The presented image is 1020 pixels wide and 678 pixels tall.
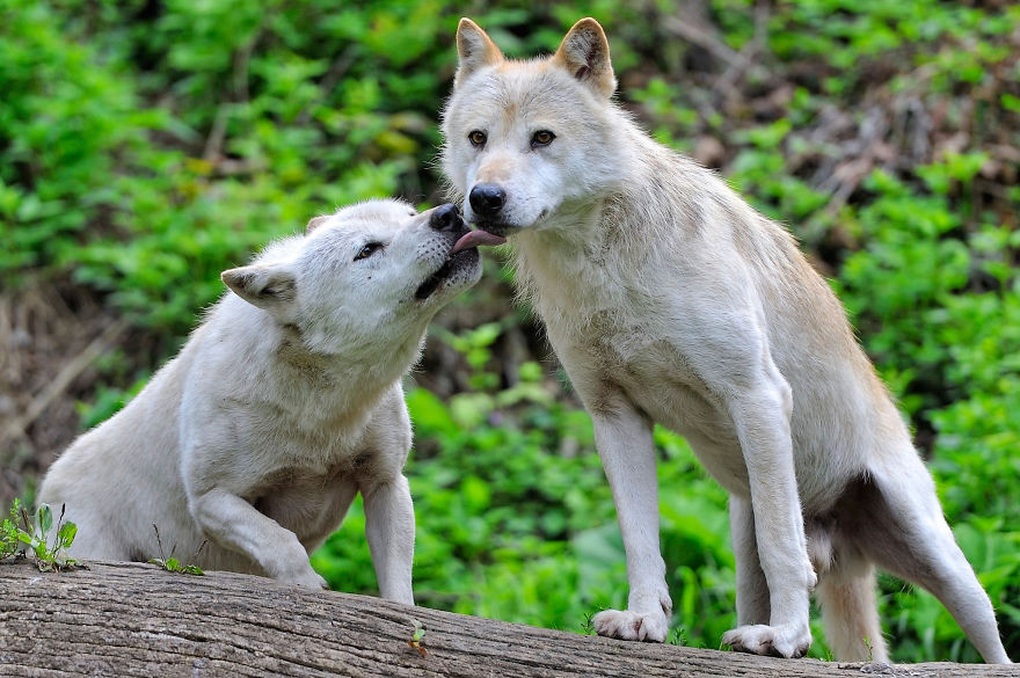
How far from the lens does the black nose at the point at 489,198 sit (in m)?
4.71

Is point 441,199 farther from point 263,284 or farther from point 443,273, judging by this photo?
point 443,273

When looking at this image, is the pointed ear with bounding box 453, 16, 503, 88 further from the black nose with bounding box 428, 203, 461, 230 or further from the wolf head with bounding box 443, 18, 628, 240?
the black nose with bounding box 428, 203, 461, 230

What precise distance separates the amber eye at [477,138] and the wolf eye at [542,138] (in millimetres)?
207

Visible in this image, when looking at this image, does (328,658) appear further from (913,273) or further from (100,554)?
(913,273)

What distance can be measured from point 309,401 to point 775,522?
1901mm

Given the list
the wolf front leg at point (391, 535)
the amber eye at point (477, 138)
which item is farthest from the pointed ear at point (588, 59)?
the wolf front leg at point (391, 535)

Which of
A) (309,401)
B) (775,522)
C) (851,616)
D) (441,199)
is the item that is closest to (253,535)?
(309,401)

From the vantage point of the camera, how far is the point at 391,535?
5309mm

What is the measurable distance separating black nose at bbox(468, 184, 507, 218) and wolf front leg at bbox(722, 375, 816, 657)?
1172 millimetres

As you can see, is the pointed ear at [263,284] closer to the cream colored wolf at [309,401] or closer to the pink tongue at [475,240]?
the cream colored wolf at [309,401]

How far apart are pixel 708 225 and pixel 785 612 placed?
1564 millimetres

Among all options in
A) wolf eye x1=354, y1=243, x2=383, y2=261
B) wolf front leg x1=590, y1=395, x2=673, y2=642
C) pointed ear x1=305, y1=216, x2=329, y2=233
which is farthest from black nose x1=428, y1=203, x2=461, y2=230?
wolf front leg x1=590, y1=395, x2=673, y2=642

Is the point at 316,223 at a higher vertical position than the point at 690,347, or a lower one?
lower

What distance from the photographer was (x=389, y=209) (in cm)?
540
